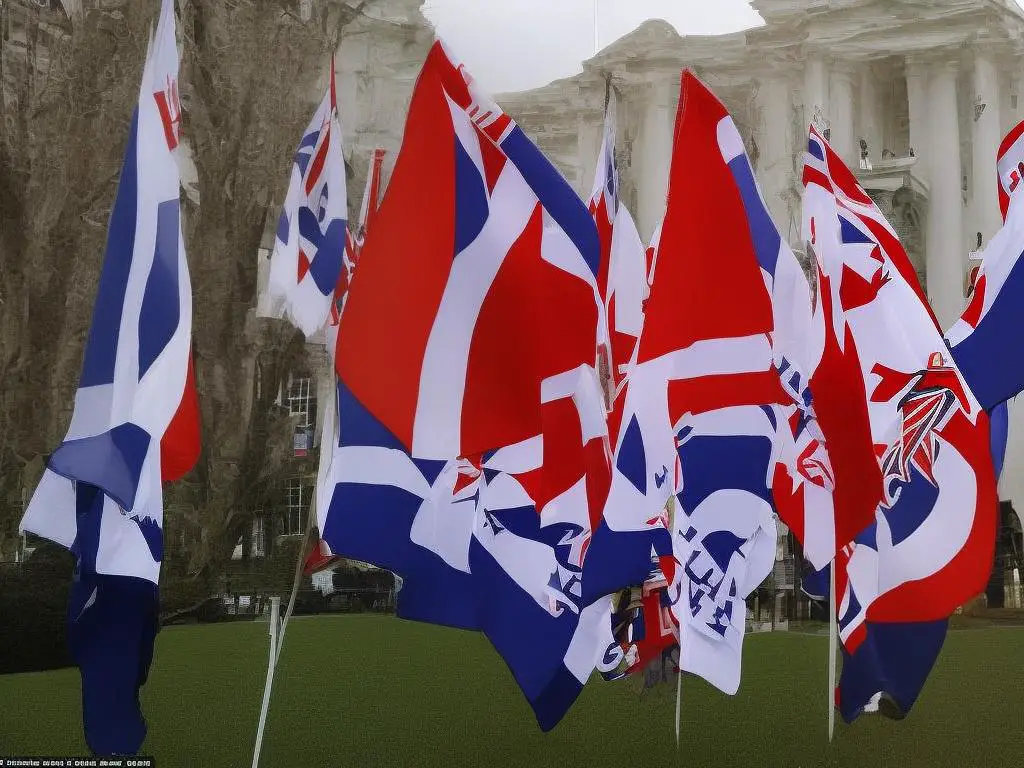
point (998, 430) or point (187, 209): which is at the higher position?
point (187, 209)

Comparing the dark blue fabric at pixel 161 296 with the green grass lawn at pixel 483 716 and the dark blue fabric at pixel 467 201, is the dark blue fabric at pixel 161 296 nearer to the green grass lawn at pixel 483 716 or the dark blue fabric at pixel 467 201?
the dark blue fabric at pixel 467 201

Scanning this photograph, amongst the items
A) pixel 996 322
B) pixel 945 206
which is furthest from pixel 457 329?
pixel 945 206

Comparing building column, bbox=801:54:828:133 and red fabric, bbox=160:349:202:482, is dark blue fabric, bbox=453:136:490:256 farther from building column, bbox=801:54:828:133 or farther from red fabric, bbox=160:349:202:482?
building column, bbox=801:54:828:133

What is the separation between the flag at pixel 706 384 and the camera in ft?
19.3

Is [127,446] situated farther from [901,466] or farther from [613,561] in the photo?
[901,466]

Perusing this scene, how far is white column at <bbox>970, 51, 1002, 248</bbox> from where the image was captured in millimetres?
17391

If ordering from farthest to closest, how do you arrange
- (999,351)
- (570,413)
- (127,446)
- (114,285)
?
(999,351) → (570,413) → (114,285) → (127,446)

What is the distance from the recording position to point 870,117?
18.7 meters

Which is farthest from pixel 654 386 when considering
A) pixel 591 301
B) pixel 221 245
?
pixel 221 245

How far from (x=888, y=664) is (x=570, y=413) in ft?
8.08

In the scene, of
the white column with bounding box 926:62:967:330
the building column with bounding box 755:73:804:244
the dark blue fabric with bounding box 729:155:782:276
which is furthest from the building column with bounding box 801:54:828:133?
the dark blue fabric with bounding box 729:155:782:276

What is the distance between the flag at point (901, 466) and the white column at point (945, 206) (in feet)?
35.5

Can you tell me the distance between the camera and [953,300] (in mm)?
16844

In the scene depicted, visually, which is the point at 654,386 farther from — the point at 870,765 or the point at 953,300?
the point at 953,300
